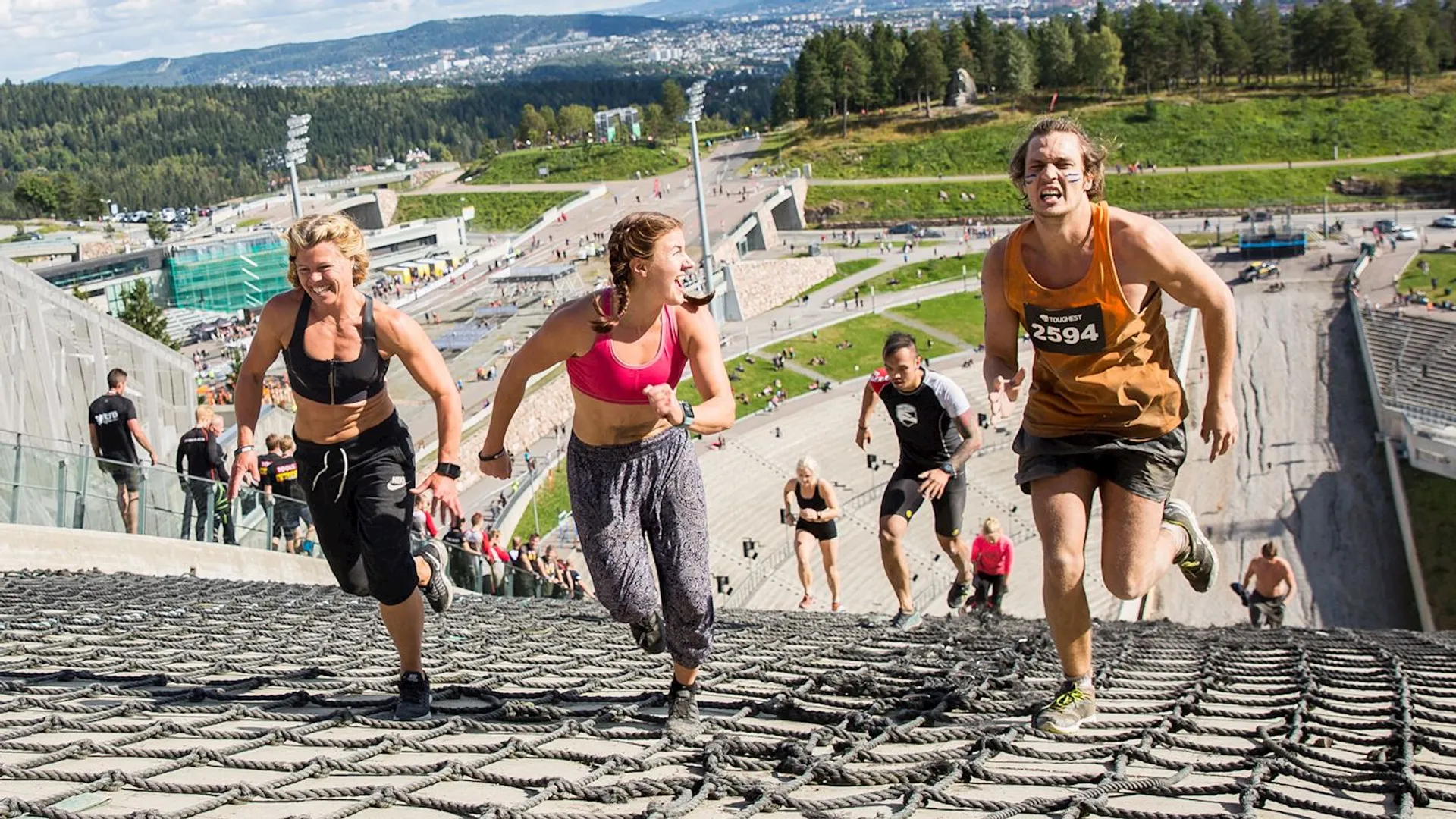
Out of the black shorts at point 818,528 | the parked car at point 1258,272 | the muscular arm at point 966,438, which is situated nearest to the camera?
the muscular arm at point 966,438

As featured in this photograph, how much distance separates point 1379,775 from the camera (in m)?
3.48

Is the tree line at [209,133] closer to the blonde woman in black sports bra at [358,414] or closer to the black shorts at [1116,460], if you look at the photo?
the blonde woman in black sports bra at [358,414]

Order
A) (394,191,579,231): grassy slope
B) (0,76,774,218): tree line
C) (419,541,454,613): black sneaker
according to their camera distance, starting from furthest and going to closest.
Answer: (0,76,774,218): tree line → (394,191,579,231): grassy slope → (419,541,454,613): black sneaker

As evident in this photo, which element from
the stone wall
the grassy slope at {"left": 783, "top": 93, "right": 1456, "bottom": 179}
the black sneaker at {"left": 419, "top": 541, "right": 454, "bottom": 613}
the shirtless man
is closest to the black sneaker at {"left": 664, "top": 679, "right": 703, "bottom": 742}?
the black sneaker at {"left": 419, "top": 541, "right": 454, "bottom": 613}

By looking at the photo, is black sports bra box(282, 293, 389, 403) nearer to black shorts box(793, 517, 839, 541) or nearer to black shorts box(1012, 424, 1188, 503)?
black shorts box(1012, 424, 1188, 503)

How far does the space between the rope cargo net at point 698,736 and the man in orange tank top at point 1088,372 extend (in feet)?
1.74

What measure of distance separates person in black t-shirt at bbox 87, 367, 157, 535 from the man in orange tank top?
7.31m

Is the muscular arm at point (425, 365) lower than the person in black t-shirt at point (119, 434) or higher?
higher

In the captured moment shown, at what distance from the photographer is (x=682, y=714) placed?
13.6 feet

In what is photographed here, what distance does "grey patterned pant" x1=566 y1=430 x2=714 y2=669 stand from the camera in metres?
4.05

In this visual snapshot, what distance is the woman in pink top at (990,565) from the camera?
9688mm

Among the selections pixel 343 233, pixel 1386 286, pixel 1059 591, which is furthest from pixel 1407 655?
pixel 1386 286

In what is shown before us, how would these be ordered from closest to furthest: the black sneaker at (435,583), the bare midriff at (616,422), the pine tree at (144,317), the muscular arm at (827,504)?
1. the bare midriff at (616,422)
2. the black sneaker at (435,583)
3. the muscular arm at (827,504)
4. the pine tree at (144,317)

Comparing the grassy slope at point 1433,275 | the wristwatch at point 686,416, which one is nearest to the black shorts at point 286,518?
the wristwatch at point 686,416
